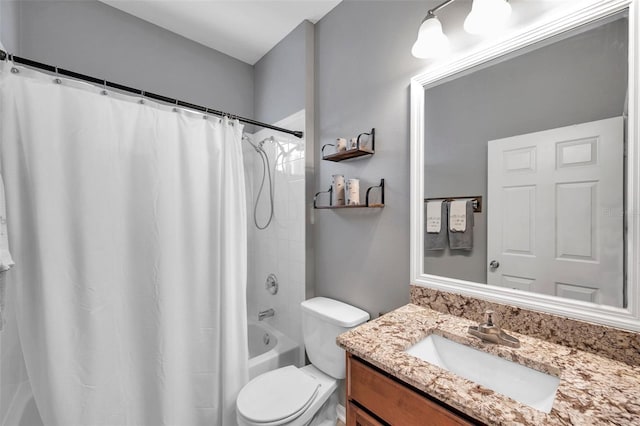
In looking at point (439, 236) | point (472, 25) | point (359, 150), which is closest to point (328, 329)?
point (439, 236)

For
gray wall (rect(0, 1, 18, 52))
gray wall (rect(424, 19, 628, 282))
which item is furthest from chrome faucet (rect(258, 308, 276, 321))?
gray wall (rect(0, 1, 18, 52))

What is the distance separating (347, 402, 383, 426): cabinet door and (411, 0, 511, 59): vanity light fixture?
1.45 meters

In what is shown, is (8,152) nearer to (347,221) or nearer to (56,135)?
(56,135)

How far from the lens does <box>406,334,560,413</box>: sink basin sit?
0.76 meters

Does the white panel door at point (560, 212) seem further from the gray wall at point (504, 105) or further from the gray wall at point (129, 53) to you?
the gray wall at point (129, 53)

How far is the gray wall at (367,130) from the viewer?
135 cm

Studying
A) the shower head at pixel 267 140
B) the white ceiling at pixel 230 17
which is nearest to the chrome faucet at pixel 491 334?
the shower head at pixel 267 140

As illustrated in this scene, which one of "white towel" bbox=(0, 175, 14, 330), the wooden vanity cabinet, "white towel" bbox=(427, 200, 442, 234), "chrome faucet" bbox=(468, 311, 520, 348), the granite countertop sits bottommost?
the wooden vanity cabinet

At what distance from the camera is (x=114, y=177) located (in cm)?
115

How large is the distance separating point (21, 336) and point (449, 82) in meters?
2.06

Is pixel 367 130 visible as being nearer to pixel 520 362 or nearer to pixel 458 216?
pixel 458 216

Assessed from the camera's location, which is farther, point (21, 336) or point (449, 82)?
point (449, 82)

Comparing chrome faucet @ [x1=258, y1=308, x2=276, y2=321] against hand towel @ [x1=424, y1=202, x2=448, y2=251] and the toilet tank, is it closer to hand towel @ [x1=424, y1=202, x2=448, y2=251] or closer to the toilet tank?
the toilet tank

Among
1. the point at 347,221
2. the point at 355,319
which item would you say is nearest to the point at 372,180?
the point at 347,221
